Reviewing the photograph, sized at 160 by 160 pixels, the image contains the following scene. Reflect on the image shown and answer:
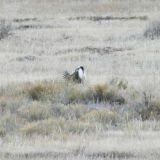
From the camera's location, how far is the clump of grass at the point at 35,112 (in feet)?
42.3

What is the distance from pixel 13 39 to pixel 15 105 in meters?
14.8

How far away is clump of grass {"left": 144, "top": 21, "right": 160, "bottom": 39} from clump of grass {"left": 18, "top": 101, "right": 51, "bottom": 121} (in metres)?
14.0

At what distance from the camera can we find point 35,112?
42.7ft

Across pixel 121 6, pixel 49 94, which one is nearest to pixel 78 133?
pixel 49 94

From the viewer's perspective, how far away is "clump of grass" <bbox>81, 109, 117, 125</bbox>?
12.4 meters

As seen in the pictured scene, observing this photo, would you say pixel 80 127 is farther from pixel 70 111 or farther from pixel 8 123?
pixel 70 111

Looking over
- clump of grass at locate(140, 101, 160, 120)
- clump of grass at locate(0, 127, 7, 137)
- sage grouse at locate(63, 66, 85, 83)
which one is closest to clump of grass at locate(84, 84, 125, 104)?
clump of grass at locate(140, 101, 160, 120)

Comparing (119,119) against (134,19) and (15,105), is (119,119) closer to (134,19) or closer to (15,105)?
(15,105)

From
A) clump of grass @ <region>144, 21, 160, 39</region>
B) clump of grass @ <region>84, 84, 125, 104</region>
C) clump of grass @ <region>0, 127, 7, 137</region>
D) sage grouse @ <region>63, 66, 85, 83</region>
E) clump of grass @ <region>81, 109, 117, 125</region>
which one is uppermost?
clump of grass @ <region>144, 21, 160, 39</region>

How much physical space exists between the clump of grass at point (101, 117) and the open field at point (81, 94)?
0.02m

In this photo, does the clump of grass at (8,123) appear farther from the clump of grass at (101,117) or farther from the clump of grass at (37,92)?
the clump of grass at (37,92)

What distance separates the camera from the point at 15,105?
13703 mm

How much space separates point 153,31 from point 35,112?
15.1 m

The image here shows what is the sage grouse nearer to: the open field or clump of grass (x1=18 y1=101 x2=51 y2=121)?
the open field
